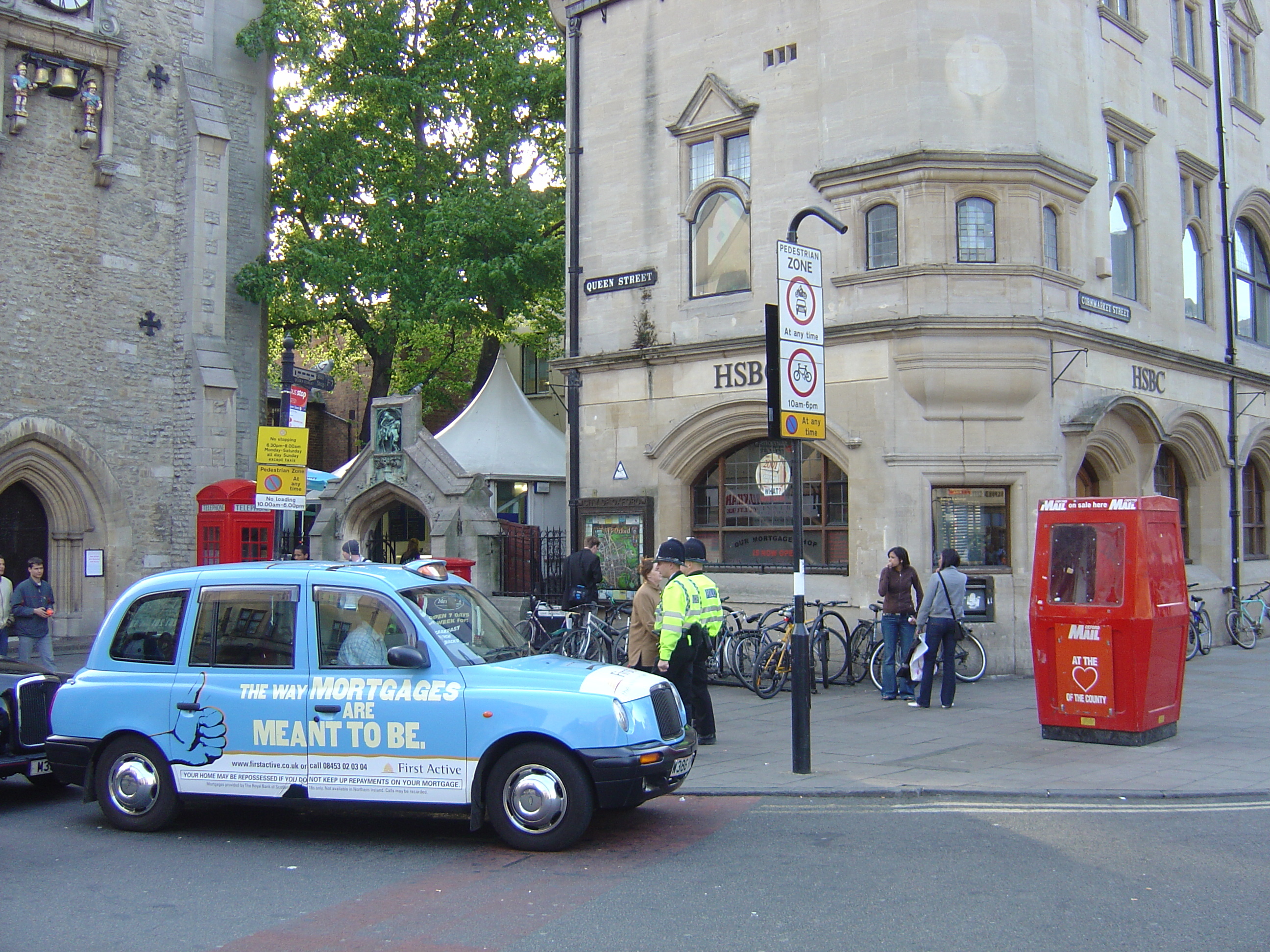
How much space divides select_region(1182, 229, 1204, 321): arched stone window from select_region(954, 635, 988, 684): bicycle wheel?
27.8 feet

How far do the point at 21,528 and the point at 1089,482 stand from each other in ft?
61.5

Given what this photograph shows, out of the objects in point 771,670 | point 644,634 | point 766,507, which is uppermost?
point 766,507

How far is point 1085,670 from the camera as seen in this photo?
10.3 meters

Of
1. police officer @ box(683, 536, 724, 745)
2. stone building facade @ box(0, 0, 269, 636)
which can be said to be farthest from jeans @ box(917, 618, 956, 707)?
stone building facade @ box(0, 0, 269, 636)

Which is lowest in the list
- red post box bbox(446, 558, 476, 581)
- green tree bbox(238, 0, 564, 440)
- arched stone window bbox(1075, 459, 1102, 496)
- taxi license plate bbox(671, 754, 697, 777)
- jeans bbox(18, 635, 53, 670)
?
taxi license plate bbox(671, 754, 697, 777)

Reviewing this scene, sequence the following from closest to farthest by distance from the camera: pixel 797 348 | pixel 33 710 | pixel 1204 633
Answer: pixel 33 710 < pixel 797 348 < pixel 1204 633

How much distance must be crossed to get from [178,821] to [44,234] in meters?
17.0

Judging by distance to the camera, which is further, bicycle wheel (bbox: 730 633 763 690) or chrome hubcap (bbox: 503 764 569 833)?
bicycle wheel (bbox: 730 633 763 690)

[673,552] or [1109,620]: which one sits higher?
[673,552]

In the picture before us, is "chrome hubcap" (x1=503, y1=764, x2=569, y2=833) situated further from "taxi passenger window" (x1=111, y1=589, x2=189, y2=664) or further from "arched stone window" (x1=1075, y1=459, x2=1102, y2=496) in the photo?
"arched stone window" (x1=1075, y1=459, x2=1102, y2=496)

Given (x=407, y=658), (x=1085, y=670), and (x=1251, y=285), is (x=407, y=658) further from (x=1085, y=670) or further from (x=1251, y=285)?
(x=1251, y=285)

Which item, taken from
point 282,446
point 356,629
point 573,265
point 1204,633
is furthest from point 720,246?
point 356,629

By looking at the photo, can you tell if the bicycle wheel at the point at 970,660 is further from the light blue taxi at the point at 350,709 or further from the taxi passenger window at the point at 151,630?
the taxi passenger window at the point at 151,630

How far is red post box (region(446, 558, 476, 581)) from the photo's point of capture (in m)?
16.3
